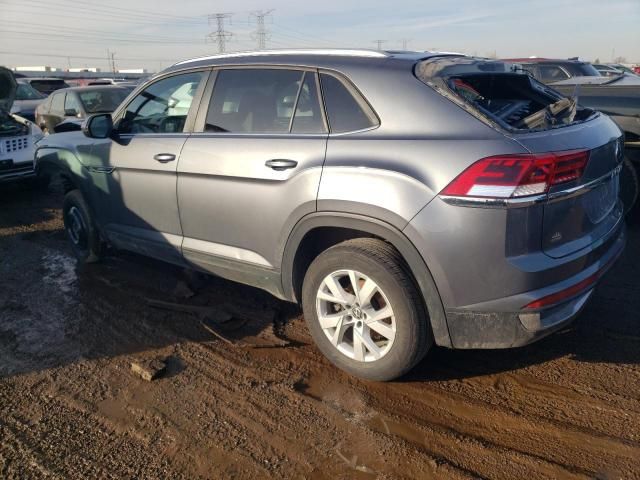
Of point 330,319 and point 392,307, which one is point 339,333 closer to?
point 330,319

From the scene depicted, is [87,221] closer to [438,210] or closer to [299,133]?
[299,133]

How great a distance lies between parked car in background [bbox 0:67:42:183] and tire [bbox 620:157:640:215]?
748cm

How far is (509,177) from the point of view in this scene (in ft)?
8.31

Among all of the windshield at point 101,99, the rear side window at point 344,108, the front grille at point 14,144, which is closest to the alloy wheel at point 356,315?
the rear side window at point 344,108

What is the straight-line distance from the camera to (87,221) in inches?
200

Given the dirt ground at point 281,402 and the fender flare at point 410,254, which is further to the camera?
the fender flare at point 410,254

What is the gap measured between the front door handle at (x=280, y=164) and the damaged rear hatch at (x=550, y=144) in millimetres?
859

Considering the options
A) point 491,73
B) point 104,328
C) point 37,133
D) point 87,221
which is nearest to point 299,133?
point 491,73

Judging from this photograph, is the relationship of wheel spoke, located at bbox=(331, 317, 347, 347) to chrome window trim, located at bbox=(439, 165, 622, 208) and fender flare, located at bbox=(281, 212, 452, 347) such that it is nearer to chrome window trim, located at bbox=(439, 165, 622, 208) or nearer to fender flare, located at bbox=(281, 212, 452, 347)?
fender flare, located at bbox=(281, 212, 452, 347)

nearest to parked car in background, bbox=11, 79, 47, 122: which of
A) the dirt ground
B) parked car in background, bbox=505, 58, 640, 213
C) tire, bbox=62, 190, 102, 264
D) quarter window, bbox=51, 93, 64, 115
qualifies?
quarter window, bbox=51, 93, 64, 115

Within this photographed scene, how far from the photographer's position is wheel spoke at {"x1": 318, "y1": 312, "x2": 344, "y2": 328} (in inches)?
126

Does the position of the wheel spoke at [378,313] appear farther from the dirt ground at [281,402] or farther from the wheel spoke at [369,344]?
the dirt ground at [281,402]

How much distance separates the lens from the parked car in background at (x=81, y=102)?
11.1 m

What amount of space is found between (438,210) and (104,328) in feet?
8.80
